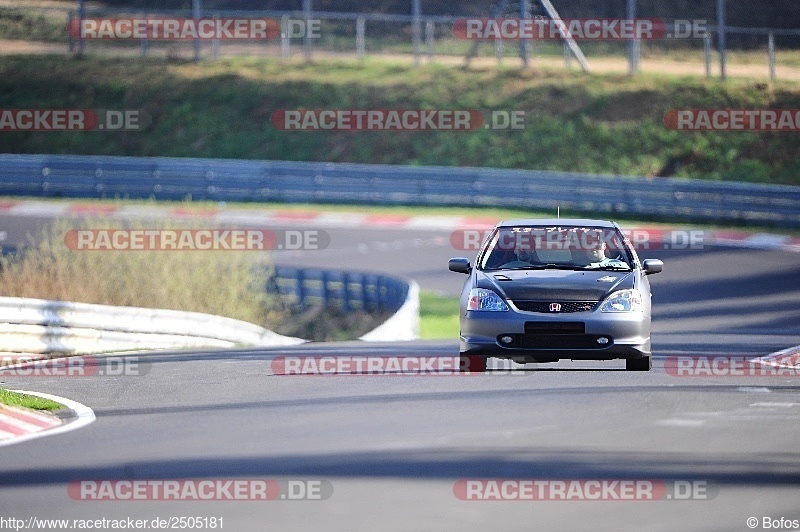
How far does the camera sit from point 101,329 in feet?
63.7

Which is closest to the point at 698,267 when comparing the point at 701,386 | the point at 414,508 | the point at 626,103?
the point at 701,386

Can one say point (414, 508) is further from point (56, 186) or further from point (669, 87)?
point (669, 87)

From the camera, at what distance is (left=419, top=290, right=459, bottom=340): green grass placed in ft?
79.9

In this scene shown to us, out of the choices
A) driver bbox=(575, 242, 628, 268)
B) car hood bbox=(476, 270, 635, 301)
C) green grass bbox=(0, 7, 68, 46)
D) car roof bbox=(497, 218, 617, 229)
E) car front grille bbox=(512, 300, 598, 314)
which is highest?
green grass bbox=(0, 7, 68, 46)

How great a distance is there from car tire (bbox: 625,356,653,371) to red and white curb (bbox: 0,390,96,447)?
5.06 metres

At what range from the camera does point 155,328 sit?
20109 millimetres

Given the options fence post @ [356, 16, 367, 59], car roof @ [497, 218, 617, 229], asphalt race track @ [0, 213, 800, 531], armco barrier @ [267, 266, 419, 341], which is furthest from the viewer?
fence post @ [356, 16, 367, 59]

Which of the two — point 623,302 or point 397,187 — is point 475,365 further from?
point 397,187

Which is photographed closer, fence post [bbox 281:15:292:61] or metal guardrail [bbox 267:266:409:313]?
metal guardrail [bbox 267:266:409:313]

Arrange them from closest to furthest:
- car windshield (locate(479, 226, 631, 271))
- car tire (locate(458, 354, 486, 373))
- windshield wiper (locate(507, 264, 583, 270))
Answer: windshield wiper (locate(507, 264, 583, 270))
car windshield (locate(479, 226, 631, 271))
car tire (locate(458, 354, 486, 373))

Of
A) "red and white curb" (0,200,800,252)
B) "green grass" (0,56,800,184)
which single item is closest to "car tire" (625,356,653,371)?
"red and white curb" (0,200,800,252)

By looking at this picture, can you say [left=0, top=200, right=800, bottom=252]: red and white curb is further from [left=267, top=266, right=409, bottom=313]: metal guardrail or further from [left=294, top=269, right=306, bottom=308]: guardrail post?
[left=294, top=269, right=306, bottom=308]: guardrail post

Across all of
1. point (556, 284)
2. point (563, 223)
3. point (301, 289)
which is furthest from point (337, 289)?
point (556, 284)

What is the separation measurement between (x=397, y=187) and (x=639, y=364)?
26.2 meters
